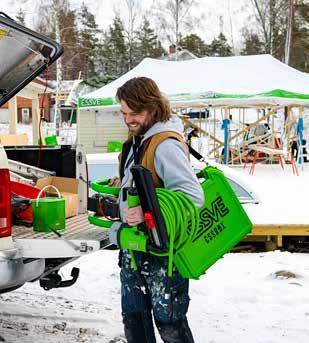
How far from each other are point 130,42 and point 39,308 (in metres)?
44.3

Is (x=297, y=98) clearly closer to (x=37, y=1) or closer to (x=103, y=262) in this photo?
(x=103, y=262)

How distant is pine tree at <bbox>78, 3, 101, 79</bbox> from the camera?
4728cm

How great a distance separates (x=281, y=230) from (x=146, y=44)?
1686 inches

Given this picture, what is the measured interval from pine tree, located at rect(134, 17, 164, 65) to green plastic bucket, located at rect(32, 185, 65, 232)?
45.3 meters

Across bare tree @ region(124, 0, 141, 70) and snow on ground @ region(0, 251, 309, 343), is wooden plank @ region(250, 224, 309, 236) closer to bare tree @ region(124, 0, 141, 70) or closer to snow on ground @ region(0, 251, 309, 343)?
snow on ground @ region(0, 251, 309, 343)

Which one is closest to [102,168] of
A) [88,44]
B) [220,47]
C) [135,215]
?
[135,215]

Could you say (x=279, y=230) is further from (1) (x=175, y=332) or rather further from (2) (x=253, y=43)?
(2) (x=253, y=43)

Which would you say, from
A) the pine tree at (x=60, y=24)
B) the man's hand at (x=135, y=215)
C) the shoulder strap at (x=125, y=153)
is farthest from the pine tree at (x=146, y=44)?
the man's hand at (x=135, y=215)

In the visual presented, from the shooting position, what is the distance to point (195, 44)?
51.5 meters

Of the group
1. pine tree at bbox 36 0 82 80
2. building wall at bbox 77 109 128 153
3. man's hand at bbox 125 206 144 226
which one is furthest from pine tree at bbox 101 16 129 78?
man's hand at bbox 125 206 144 226

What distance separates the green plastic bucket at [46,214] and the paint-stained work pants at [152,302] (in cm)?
72

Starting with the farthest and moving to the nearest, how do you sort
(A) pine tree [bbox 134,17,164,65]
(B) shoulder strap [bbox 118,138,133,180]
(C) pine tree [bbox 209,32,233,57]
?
(C) pine tree [bbox 209,32,233,57]
(A) pine tree [bbox 134,17,164,65]
(B) shoulder strap [bbox 118,138,133,180]

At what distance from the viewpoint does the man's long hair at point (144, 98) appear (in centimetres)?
287

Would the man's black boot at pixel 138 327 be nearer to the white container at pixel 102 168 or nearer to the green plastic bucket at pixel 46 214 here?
the green plastic bucket at pixel 46 214
